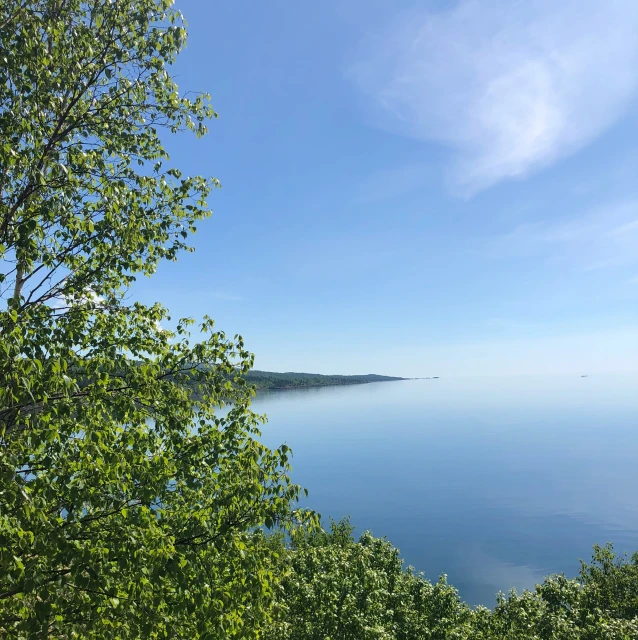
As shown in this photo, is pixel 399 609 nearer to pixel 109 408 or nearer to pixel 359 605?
pixel 359 605

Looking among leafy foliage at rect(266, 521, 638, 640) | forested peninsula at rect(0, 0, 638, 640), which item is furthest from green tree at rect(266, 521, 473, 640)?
forested peninsula at rect(0, 0, 638, 640)

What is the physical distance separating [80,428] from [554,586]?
4481 cm

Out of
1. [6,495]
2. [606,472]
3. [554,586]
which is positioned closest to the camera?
[6,495]

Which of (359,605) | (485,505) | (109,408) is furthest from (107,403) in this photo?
(485,505)

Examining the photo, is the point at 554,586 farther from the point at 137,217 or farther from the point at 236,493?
the point at 137,217

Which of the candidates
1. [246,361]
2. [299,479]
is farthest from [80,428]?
[299,479]

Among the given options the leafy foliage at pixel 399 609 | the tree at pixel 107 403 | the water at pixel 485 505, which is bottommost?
the water at pixel 485 505

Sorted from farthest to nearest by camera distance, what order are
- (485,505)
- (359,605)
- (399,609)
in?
(485,505) < (399,609) < (359,605)

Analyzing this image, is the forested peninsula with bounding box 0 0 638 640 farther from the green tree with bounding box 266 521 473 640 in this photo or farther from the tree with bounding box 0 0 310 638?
the green tree with bounding box 266 521 473 640

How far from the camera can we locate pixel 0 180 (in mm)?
9297

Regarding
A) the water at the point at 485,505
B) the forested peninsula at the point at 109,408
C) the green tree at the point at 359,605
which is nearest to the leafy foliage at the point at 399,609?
the green tree at the point at 359,605

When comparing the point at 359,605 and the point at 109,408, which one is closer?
the point at 109,408

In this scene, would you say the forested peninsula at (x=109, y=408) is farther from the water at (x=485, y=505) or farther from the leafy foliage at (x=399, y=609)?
the water at (x=485, y=505)

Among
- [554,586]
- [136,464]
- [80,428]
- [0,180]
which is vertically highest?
[0,180]
